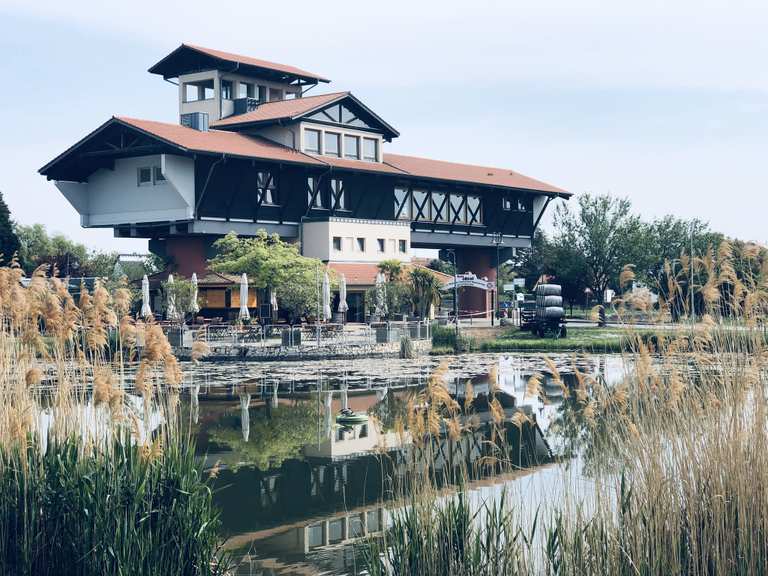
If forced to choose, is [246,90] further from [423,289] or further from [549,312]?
[549,312]

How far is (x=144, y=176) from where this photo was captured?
138 feet

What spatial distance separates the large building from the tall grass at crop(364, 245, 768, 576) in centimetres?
3259

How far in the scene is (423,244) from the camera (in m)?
50.8

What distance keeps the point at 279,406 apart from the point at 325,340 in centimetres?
1317

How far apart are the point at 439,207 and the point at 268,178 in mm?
11620

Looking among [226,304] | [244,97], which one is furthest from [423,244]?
[226,304]

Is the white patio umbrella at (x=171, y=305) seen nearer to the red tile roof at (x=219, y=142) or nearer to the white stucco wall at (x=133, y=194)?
the white stucco wall at (x=133, y=194)

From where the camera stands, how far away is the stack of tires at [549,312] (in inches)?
1457

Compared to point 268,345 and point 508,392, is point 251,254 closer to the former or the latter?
point 268,345

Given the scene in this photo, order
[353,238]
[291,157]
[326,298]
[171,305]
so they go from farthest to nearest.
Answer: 1. [353,238]
2. [291,157]
3. [326,298]
4. [171,305]

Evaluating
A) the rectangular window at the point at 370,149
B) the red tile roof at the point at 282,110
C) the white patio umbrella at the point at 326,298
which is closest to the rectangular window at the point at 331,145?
the red tile roof at the point at 282,110

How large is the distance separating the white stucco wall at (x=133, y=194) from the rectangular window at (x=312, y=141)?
6535 mm

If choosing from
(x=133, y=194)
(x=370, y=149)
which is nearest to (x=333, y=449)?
(x=133, y=194)

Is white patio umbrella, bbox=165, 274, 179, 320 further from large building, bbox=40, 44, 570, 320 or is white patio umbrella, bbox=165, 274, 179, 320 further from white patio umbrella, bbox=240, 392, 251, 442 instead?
white patio umbrella, bbox=240, 392, 251, 442
